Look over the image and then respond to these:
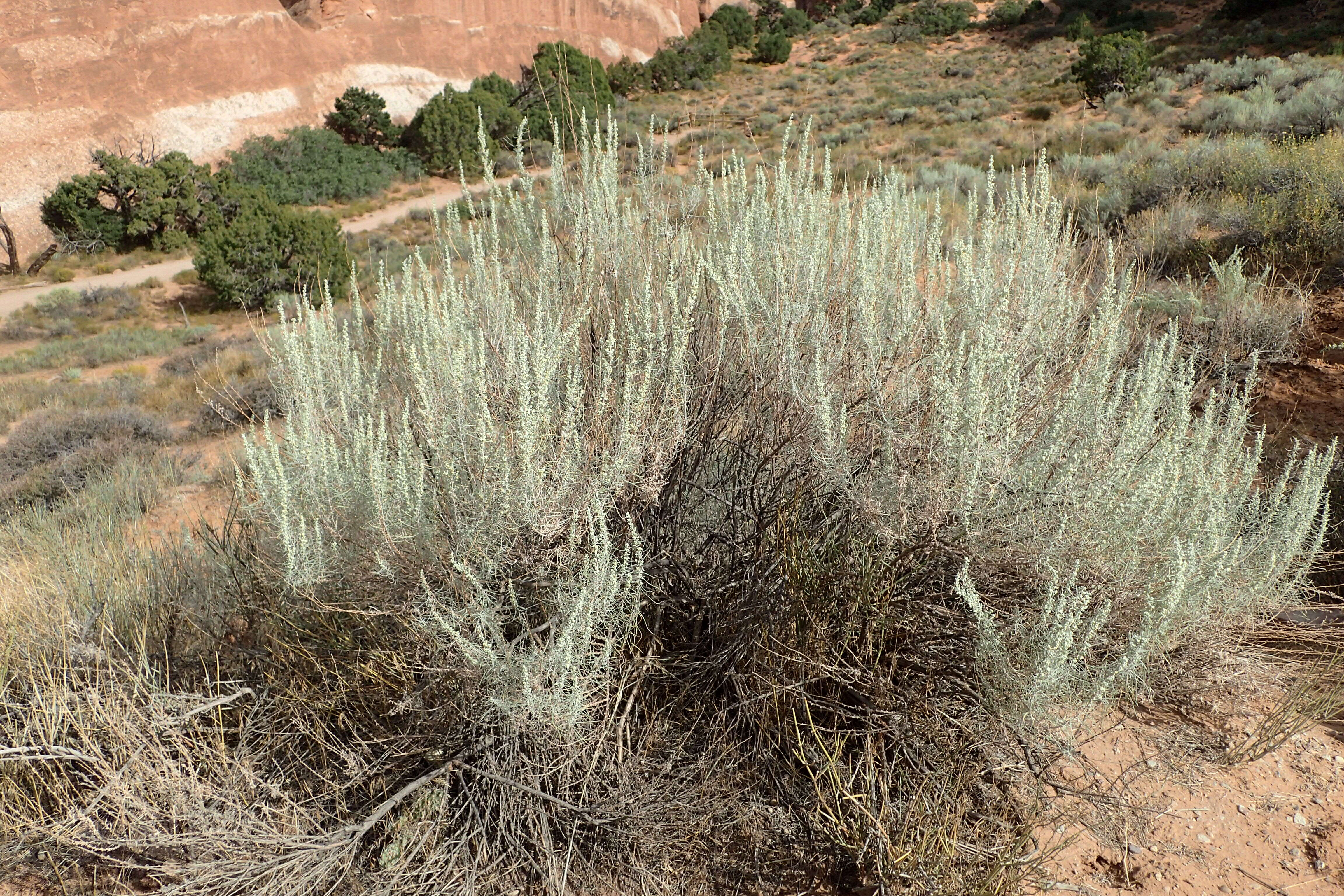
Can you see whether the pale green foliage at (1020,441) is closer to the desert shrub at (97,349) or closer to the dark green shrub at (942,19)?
the desert shrub at (97,349)

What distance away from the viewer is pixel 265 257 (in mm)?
15945

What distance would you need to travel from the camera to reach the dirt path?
1706cm

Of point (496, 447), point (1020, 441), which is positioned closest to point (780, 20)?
point (1020, 441)

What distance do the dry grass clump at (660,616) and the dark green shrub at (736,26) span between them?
4103 centimetres

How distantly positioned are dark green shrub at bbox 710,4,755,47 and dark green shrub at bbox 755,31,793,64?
2.38m

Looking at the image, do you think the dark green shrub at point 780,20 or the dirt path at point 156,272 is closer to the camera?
the dirt path at point 156,272

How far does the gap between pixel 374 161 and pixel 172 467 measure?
20.4 metres

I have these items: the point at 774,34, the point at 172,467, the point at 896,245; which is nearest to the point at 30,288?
the point at 172,467

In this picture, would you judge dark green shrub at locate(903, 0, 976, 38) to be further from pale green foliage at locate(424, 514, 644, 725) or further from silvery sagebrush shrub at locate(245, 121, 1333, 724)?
pale green foliage at locate(424, 514, 644, 725)

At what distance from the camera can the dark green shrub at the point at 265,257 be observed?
15641 mm

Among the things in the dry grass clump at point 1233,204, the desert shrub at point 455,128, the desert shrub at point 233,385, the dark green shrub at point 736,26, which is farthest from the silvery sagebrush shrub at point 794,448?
the dark green shrub at point 736,26

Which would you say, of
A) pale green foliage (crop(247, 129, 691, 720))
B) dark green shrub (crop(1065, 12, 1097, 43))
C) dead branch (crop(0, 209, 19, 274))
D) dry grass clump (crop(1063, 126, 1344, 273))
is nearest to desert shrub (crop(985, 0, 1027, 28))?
dark green shrub (crop(1065, 12, 1097, 43))

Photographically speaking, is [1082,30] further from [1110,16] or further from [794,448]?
[794,448]

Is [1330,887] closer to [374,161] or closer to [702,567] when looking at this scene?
[702,567]
